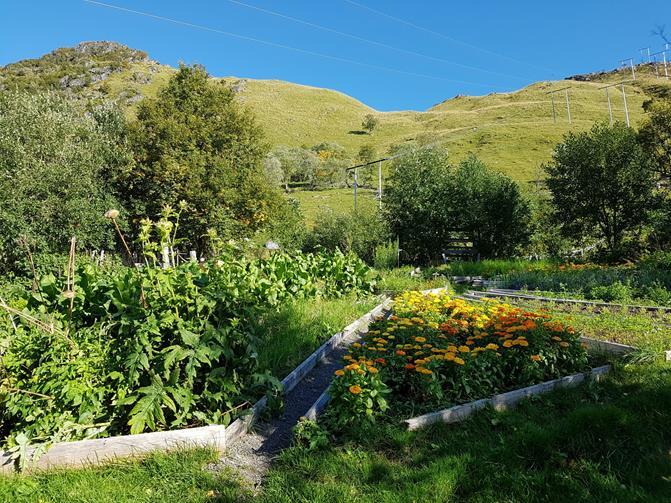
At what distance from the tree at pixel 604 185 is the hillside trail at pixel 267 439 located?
595 inches

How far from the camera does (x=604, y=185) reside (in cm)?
1555

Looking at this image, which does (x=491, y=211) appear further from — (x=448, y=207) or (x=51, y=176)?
(x=51, y=176)

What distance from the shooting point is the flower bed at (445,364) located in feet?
11.8

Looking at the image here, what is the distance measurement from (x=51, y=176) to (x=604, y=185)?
21.0 metres

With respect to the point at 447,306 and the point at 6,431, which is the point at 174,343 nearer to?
the point at 6,431

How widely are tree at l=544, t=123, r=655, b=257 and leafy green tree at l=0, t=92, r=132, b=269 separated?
19.2 meters

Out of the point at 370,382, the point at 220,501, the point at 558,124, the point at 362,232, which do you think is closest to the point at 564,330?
the point at 370,382

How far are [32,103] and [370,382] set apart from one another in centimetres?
2126

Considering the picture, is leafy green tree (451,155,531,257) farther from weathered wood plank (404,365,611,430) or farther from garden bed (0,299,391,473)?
garden bed (0,299,391,473)

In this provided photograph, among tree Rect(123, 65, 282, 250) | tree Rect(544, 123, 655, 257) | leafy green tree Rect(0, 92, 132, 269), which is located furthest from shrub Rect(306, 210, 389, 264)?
leafy green tree Rect(0, 92, 132, 269)

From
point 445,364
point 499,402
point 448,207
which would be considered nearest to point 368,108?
point 448,207

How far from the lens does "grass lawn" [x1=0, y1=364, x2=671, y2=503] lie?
265 cm

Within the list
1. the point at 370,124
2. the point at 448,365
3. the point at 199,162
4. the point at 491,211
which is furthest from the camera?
the point at 370,124

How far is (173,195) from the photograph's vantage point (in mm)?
20688
